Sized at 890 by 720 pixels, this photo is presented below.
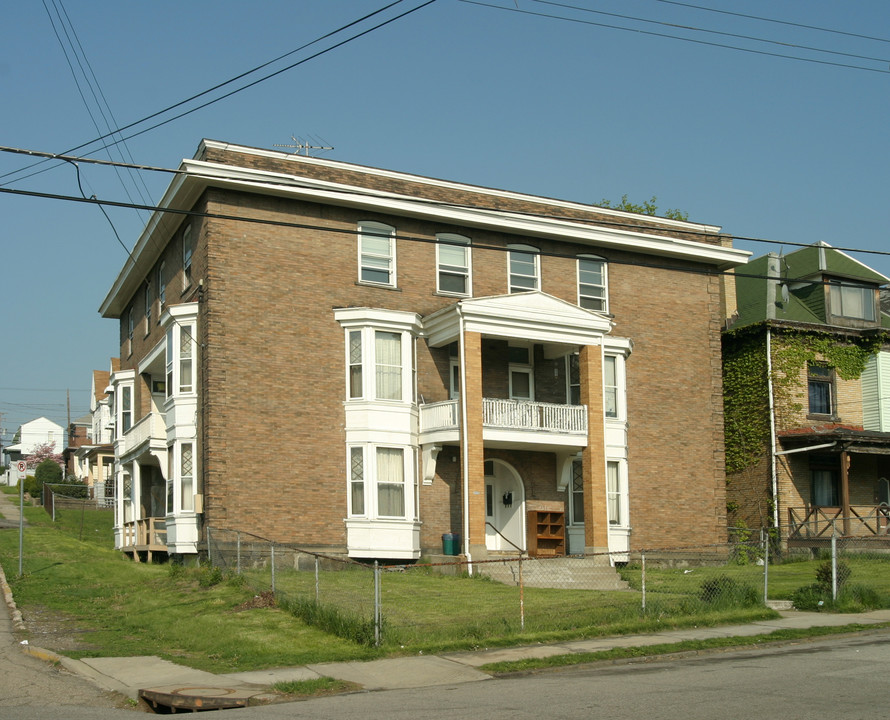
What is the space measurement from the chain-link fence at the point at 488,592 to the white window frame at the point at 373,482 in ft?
5.27

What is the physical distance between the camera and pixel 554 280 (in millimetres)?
30500

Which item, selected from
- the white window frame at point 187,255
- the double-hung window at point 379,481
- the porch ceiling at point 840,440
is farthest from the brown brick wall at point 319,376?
the porch ceiling at point 840,440

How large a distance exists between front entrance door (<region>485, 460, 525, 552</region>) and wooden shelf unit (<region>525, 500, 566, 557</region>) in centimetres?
27

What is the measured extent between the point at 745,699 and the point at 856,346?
27.7 metres

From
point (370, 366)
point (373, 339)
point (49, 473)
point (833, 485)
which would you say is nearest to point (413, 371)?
point (370, 366)

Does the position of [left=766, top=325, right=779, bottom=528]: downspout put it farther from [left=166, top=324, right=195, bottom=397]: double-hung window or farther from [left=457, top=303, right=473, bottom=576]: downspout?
[left=166, top=324, right=195, bottom=397]: double-hung window

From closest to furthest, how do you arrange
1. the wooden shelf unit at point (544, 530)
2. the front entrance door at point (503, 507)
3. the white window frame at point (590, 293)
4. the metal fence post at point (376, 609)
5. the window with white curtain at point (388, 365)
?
the metal fence post at point (376, 609) → the window with white curtain at point (388, 365) → the wooden shelf unit at point (544, 530) → the front entrance door at point (503, 507) → the white window frame at point (590, 293)

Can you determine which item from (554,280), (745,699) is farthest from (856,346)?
(745,699)

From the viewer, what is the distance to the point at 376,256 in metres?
28.1

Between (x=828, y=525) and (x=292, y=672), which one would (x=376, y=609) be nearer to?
(x=292, y=672)

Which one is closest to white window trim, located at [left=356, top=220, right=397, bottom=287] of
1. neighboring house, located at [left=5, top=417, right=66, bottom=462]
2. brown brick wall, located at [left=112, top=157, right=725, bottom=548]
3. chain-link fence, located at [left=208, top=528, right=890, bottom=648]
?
brown brick wall, located at [left=112, top=157, right=725, bottom=548]

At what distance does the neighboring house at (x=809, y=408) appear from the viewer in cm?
3369

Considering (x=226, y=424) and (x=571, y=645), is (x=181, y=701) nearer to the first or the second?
(x=571, y=645)

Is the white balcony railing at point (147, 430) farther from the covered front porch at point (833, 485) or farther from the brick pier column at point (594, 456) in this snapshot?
the covered front porch at point (833, 485)
